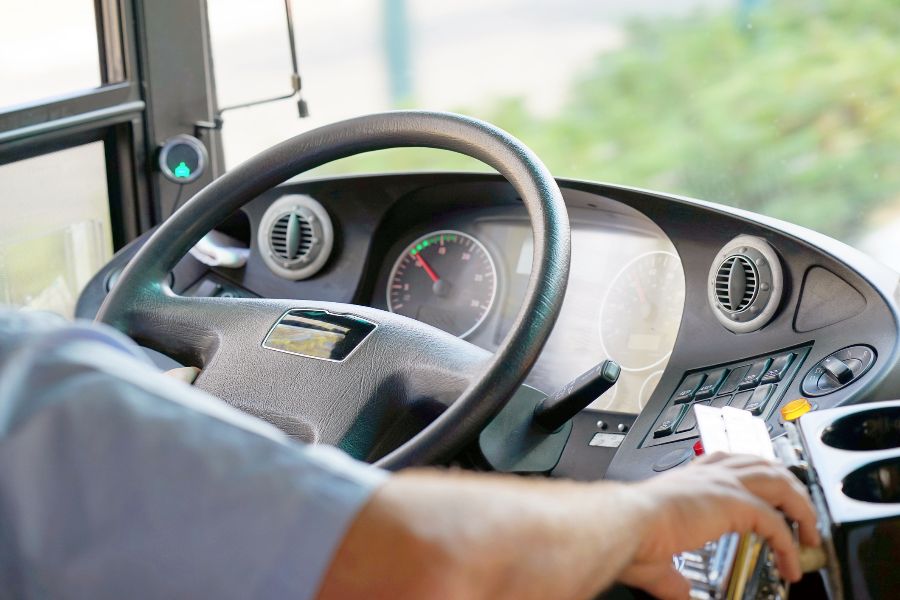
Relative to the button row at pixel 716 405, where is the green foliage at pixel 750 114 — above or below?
above

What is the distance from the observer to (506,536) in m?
0.49

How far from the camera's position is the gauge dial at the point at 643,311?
148cm

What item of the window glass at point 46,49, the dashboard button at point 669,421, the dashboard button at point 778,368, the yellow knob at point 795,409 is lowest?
the dashboard button at point 669,421

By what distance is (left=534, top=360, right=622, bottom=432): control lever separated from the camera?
1.04m

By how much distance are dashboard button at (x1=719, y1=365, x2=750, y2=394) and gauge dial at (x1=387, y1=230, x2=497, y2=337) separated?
470 mm

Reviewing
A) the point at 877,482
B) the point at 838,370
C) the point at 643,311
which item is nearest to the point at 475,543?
the point at 877,482

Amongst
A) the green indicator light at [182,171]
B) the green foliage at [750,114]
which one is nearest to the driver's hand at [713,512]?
the green indicator light at [182,171]

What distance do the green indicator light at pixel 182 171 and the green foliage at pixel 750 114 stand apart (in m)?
0.45

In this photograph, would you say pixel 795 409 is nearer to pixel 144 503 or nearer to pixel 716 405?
pixel 716 405

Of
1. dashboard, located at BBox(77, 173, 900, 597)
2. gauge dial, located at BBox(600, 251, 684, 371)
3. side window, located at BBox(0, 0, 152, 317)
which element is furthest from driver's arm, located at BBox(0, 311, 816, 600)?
side window, located at BBox(0, 0, 152, 317)

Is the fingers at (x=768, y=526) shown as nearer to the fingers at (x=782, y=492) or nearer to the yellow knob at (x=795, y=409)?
the fingers at (x=782, y=492)

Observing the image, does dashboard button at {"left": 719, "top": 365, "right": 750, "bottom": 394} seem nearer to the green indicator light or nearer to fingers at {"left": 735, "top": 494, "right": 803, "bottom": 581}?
fingers at {"left": 735, "top": 494, "right": 803, "bottom": 581}

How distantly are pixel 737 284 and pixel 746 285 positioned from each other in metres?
0.01

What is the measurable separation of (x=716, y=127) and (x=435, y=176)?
1327 millimetres
